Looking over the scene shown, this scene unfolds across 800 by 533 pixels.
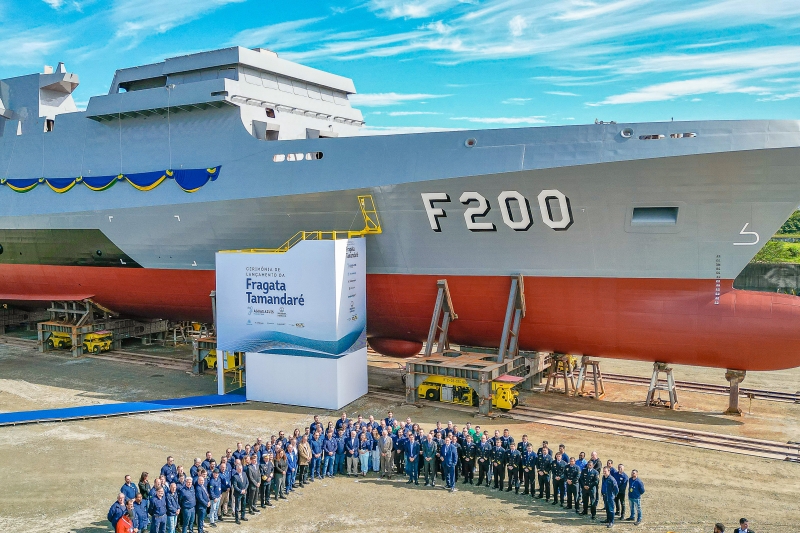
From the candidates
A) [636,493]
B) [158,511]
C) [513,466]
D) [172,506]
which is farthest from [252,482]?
[636,493]

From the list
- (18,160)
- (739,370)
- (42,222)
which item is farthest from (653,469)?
(18,160)

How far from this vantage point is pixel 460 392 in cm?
1356

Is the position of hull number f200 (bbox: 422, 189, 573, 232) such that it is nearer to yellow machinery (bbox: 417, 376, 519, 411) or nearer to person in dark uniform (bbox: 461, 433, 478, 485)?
yellow machinery (bbox: 417, 376, 519, 411)

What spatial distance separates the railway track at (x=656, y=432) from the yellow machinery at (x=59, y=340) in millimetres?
12612

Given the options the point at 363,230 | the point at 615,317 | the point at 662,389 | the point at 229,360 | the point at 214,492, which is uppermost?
the point at 363,230

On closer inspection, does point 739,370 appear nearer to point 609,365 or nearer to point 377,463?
point 609,365

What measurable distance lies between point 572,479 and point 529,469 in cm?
75

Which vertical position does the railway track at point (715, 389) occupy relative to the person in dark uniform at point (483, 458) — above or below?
below

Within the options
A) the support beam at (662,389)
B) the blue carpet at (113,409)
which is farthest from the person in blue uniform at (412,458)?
Answer: the support beam at (662,389)

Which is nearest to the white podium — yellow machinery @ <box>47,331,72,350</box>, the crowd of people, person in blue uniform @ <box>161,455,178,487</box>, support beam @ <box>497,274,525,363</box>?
support beam @ <box>497,274,525,363</box>

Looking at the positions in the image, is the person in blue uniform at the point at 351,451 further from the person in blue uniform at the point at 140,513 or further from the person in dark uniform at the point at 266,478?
the person in blue uniform at the point at 140,513

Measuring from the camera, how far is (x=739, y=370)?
12906 mm

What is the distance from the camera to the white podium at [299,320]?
13.7m

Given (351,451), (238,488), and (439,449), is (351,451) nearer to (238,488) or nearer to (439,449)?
(439,449)
